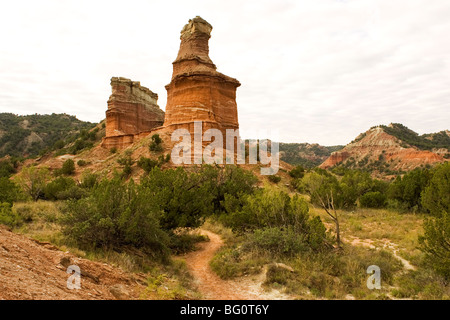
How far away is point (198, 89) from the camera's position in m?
32.8

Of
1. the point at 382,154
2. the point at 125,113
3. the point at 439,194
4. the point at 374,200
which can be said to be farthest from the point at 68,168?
the point at 382,154

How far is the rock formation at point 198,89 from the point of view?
106 ft

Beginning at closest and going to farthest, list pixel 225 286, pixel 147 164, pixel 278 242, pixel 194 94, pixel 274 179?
pixel 225 286 < pixel 278 242 < pixel 147 164 < pixel 274 179 < pixel 194 94

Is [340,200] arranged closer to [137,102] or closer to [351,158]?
[137,102]

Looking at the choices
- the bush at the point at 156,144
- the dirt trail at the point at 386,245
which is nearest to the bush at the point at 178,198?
the dirt trail at the point at 386,245

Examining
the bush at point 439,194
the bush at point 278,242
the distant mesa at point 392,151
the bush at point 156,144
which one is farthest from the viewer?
the distant mesa at point 392,151

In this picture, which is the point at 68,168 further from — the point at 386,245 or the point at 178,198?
the point at 386,245

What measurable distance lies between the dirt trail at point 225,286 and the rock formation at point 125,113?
31.6 m

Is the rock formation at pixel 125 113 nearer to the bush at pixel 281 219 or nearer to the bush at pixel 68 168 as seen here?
the bush at pixel 68 168

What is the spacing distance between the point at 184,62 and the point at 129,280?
3230 centimetres

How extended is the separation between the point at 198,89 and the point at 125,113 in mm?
15882

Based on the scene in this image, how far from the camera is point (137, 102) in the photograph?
145ft

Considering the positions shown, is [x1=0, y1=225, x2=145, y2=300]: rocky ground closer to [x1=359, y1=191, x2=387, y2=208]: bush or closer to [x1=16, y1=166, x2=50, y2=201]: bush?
[x1=16, y1=166, x2=50, y2=201]: bush

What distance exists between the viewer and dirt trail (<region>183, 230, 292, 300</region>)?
682 cm
